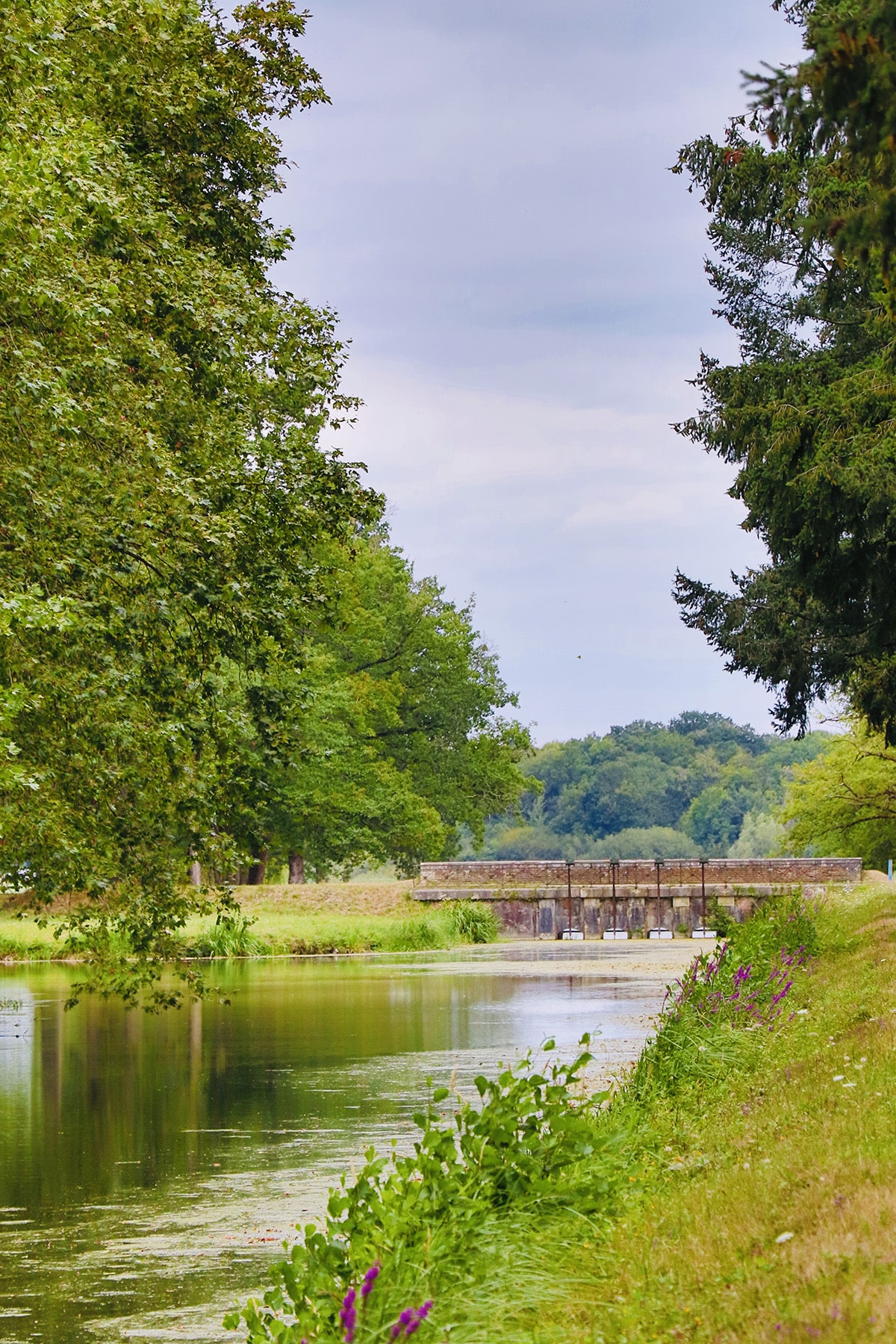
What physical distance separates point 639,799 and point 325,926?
326 ft

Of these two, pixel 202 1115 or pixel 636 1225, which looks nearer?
pixel 636 1225

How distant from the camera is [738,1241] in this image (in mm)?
5383

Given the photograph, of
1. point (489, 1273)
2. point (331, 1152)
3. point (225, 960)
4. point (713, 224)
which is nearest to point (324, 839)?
point (225, 960)

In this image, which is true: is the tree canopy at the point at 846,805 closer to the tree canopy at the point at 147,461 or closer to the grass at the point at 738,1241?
the tree canopy at the point at 147,461

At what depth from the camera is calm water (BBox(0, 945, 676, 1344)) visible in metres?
8.50

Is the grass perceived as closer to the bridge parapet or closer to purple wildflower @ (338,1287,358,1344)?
purple wildflower @ (338,1287,358,1344)

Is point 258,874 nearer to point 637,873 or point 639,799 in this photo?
point 637,873

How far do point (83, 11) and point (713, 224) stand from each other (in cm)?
1485

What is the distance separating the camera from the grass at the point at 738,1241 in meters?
4.59

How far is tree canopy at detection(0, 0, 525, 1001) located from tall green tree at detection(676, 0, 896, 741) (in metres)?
5.07

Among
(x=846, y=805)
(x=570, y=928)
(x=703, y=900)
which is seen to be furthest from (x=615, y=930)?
(x=846, y=805)

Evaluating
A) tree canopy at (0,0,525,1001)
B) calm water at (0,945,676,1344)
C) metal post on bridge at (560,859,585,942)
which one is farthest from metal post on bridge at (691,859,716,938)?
tree canopy at (0,0,525,1001)

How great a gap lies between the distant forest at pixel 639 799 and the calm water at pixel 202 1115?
105853mm

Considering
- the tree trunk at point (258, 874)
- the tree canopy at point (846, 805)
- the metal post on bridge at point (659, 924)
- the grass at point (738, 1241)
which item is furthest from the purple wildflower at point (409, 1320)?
the tree trunk at point (258, 874)
